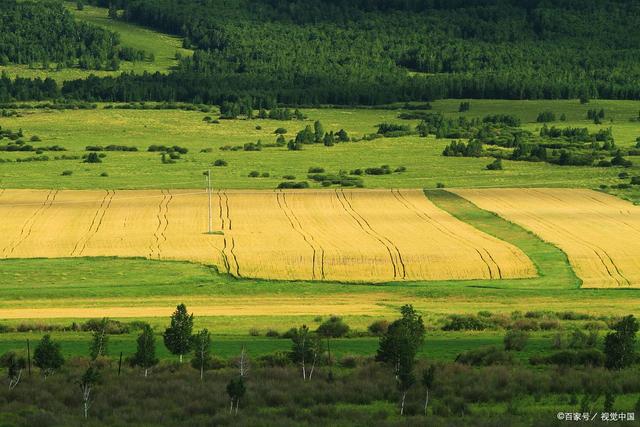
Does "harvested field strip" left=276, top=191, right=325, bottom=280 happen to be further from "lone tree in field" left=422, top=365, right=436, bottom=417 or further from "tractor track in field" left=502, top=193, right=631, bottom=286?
"lone tree in field" left=422, top=365, right=436, bottom=417

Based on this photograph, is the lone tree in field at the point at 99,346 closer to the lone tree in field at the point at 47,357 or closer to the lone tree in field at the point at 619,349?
the lone tree in field at the point at 47,357

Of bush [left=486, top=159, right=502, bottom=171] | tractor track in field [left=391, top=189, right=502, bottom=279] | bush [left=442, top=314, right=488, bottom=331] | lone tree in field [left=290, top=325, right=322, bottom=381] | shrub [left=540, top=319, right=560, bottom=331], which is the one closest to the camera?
lone tree in field [left=290, top=325, right=322, bottom=381]

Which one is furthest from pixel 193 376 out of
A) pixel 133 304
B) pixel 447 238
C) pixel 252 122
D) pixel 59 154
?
pixel 252 122

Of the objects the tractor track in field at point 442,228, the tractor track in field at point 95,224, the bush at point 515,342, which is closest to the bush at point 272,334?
the bush at point 515,342

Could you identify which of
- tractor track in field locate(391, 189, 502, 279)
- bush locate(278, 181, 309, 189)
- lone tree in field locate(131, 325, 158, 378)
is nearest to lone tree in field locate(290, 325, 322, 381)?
lone tree in field locate(131, 325, 158, 378)

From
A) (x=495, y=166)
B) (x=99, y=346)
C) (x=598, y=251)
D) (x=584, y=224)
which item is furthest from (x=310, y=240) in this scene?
(x=495, y=166)

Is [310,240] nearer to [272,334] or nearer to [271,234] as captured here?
[271,234]
